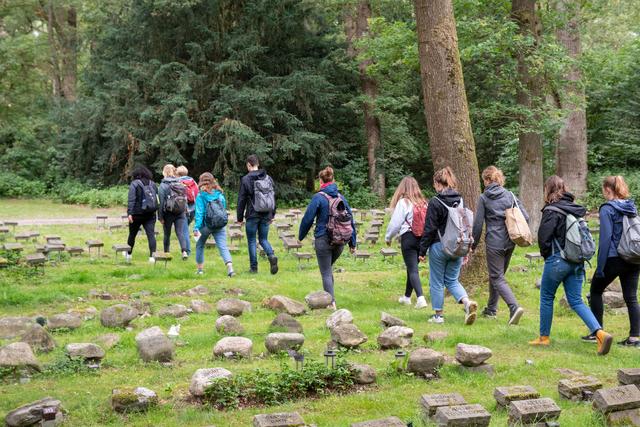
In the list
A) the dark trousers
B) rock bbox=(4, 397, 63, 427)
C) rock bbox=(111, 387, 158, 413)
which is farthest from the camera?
the dark trousers

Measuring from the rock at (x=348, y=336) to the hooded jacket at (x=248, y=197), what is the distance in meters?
5.21

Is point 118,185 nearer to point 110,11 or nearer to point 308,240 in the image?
point 110,11

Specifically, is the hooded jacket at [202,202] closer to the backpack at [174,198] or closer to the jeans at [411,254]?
the backpack at [174,198]

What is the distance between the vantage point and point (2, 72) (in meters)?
32.3

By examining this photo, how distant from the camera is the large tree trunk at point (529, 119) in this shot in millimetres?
15609

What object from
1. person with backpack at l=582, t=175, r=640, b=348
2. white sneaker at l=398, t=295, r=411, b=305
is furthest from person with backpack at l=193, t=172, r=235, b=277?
person with backpack at l=582, t=175, r=640, b=348

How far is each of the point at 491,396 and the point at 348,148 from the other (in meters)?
25.2

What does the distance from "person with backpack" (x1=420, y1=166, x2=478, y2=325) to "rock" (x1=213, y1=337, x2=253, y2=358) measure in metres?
3.02

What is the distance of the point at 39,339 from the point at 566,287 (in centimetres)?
591

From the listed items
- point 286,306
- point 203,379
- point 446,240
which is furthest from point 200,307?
point 203,379

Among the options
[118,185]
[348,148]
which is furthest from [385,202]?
[118,185]

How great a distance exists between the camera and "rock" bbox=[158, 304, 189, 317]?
29.6 feet

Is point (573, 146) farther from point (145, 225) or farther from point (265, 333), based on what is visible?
point (265, 333)

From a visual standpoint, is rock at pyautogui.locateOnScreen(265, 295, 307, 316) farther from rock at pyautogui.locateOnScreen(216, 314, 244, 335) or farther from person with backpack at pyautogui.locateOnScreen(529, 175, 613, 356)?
person with backpack at pyautogui.locateOnScreen(529, 175, 613, 356)
